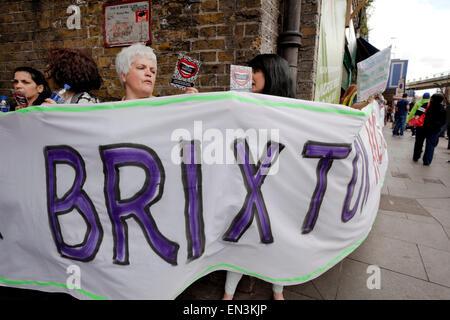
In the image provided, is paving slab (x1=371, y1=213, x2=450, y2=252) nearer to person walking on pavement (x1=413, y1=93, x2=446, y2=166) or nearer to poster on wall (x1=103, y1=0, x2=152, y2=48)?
poster on wall (x1=103, y1=0, x2=152, y2=48)

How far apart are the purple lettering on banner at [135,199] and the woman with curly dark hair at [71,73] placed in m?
0.85

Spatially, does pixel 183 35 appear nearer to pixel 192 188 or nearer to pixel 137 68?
pixel 137 68

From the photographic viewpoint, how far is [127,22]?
3.01 meters

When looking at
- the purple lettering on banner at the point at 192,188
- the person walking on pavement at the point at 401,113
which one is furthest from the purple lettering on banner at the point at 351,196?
the person walking on pavement at the point at 401,113

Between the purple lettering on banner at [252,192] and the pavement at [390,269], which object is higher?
the purple lettering on banner at [252,192]

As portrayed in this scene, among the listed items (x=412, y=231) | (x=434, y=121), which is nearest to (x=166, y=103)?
(x=412, y=231)

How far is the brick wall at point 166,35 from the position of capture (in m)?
2.60

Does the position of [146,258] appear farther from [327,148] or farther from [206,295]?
[327,148]

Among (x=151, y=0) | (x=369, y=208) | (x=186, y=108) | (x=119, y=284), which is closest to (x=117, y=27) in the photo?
(x=151, y=0)

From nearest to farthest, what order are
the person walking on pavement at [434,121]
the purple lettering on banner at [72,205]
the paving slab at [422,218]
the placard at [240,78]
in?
1. the purple lettering on banner at [72,205]
2. the placard at [240,78]
3. the paving slab at [422,218]
4. the person walking on pavement at [434,121]

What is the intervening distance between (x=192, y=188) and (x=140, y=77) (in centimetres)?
102

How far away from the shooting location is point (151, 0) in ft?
9.46

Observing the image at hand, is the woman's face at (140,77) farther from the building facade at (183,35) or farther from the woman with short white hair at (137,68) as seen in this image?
the building facade at (183,35)

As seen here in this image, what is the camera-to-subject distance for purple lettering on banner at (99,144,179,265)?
1.42 metres
